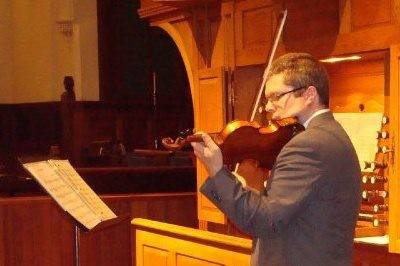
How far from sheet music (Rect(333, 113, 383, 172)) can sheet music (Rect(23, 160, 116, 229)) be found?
1.38 meters

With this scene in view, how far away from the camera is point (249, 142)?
8.57 ft

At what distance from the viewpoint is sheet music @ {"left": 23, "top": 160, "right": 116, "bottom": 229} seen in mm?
3201

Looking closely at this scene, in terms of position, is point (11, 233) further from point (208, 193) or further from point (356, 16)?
point (208, 193)

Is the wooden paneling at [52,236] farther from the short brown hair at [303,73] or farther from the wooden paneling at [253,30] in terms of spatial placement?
the short brown hair at [303,73]

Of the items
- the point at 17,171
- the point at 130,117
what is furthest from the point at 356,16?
the point at 130,117

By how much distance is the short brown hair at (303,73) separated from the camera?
2165 mm

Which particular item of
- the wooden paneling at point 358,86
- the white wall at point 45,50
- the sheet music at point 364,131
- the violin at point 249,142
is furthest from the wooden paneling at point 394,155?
the white wall at point 45,50

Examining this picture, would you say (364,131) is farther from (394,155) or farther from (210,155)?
(210,155)

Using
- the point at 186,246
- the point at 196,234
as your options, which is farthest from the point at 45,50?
the point at 196,234

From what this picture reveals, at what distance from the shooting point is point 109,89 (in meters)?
11.7

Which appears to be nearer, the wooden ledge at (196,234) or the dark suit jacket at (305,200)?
the dark suit jacket at (305,200)

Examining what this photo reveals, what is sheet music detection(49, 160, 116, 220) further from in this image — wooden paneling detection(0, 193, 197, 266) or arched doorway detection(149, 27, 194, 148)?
arched doorway detection(149, 27, 194, 148)

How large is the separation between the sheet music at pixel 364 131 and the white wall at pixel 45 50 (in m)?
8.24

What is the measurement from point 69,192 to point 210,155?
4.49 feet
